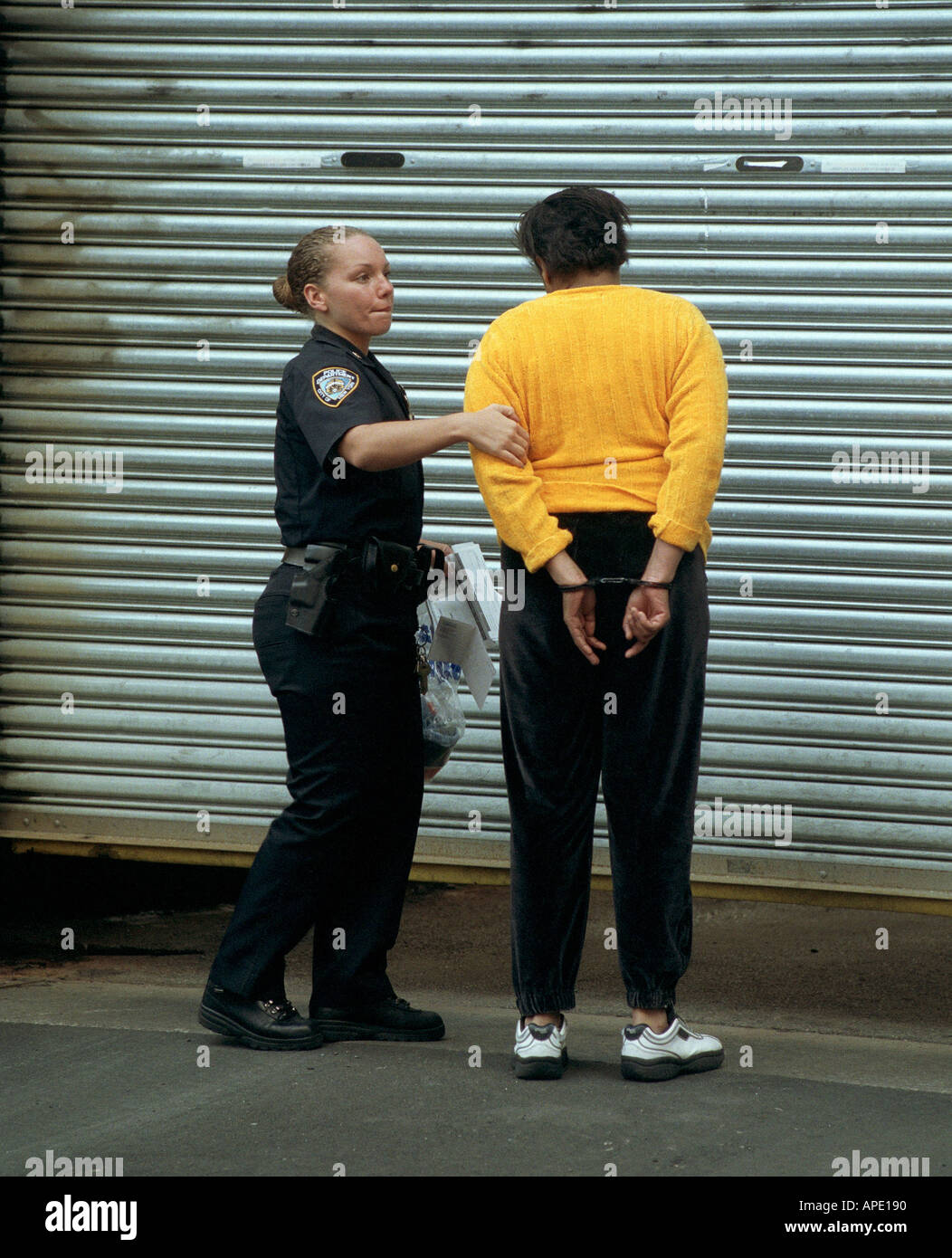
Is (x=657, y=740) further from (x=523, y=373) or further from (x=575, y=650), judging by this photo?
(x=523, y=373)

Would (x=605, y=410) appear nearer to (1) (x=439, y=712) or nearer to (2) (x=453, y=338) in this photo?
(1) (x=439, y=712)

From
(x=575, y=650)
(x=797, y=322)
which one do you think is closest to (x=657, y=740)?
(x=575, y=650)

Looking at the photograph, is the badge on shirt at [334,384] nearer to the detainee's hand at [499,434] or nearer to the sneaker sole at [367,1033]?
the detainee's hand at [499,434]

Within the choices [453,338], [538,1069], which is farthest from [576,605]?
[453,338]

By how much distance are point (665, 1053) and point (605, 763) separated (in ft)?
2.31

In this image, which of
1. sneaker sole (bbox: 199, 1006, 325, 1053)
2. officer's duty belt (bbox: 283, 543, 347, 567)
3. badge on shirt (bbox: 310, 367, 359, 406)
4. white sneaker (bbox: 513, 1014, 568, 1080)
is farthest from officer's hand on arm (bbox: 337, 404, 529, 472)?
sneaker sole (bbox: 199, 1006, 325, 1053)

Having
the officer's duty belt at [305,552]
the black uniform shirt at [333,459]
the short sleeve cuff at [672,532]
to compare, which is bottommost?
the officer's duty belt at [305,552]

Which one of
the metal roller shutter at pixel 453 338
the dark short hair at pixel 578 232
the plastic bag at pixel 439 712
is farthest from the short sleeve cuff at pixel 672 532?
the metal roller shutter at pixel 453 338

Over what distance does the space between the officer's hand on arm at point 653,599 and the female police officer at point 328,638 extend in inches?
26.1

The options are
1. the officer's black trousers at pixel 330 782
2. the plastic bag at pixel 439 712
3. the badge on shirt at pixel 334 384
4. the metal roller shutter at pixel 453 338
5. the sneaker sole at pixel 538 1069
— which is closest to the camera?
the sneaker sole at pixel 538 1069

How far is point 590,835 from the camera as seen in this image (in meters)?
3.71

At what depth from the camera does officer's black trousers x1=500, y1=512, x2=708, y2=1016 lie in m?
3.56

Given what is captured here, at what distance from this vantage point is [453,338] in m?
4.70

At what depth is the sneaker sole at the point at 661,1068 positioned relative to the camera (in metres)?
3.63
